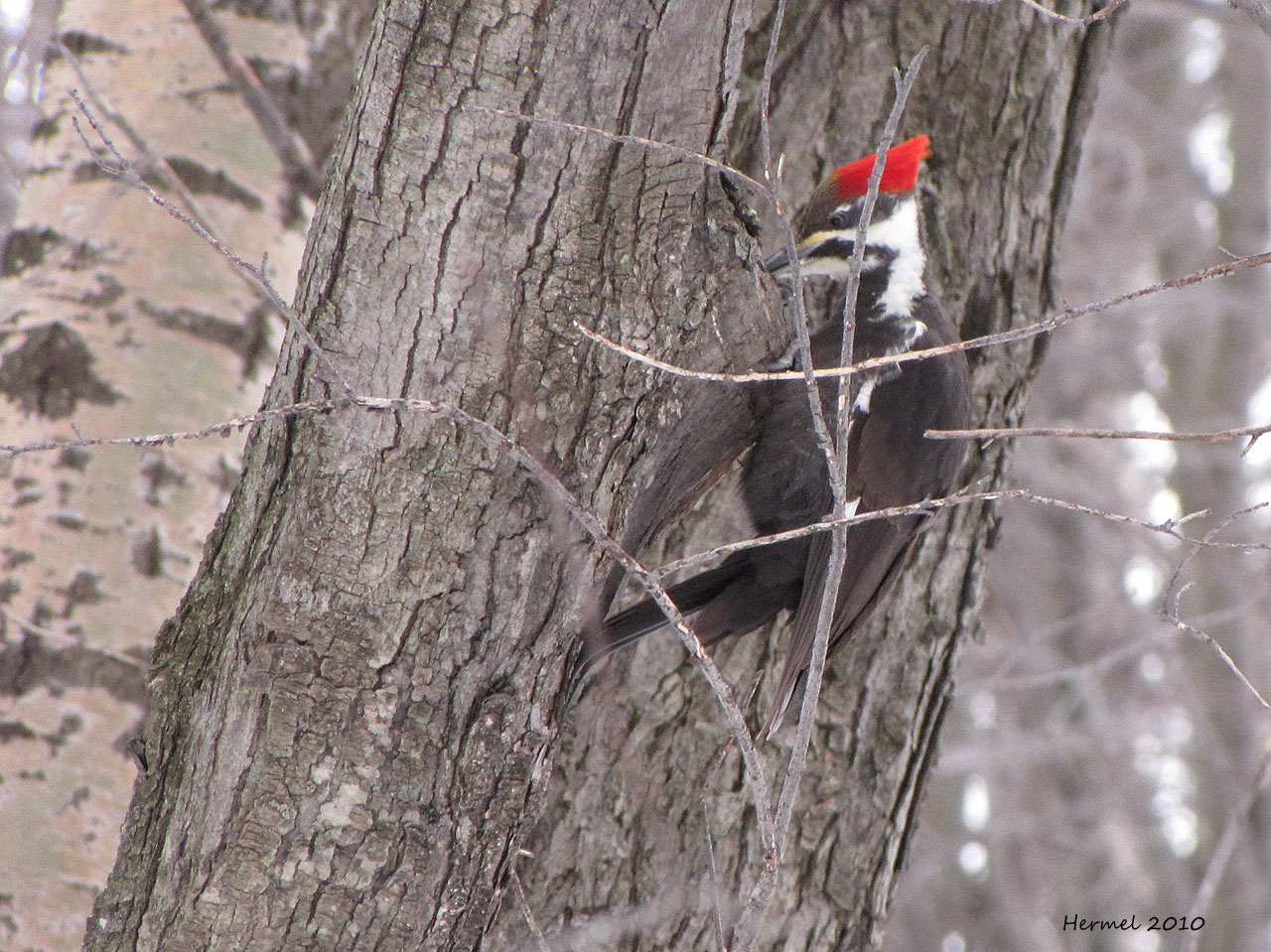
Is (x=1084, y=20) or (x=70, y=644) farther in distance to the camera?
(x=70, y=644)

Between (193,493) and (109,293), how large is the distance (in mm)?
455

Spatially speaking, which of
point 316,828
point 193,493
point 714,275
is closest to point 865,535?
point 714,275

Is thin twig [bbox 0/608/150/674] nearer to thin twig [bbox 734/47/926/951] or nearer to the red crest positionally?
thin twig [bbox 734/47/926/951]

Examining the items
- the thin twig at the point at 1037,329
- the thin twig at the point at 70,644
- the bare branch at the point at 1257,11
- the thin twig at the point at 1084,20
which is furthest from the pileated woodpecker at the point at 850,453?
the thin twig at the point at 70,644

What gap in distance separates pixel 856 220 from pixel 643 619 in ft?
3.17

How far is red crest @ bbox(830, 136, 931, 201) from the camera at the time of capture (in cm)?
229

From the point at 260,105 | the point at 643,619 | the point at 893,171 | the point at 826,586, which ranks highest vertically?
the point at 893,171

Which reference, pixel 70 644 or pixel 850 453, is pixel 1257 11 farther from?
pixel 70 644

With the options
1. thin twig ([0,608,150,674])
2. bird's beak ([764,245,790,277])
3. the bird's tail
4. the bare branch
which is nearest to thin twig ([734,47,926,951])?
the bird's tail

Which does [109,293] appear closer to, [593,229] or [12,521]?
[12,521]

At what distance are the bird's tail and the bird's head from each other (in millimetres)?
615

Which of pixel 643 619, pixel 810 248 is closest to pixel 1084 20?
pixel 810 248

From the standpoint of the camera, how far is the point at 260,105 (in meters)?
2.69

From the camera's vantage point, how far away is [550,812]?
82.7 inches
